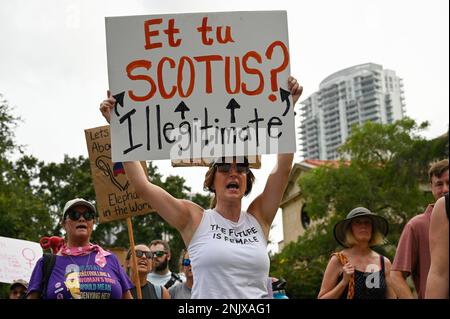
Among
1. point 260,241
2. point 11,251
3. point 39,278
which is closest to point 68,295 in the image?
point 39,278

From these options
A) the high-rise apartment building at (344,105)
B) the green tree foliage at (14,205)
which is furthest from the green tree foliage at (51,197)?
the high-rise apartment building at (344,105)

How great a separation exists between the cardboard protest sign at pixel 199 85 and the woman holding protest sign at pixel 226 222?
0.10 m

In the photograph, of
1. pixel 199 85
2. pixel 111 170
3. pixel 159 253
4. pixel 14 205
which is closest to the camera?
pixel 199 85

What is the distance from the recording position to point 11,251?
28.2ft

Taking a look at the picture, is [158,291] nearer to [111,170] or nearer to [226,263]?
[111,170]

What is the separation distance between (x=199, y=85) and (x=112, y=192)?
2248mm

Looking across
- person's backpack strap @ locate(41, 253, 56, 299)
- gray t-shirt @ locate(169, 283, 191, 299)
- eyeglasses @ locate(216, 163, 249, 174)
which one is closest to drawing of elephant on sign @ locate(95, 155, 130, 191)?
gray t-shirt @ locate(169, 283, 191, 299)

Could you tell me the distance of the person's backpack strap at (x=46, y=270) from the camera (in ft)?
16.3

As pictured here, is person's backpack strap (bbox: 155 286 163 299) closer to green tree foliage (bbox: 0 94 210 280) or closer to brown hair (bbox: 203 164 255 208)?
brown hair (bbox: 203 164 255 208)

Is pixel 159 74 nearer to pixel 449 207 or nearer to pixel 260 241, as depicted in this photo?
pixel 260 241

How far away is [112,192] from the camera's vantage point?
21.1ft

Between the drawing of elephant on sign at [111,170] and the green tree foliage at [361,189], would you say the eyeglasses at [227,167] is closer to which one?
the drawing of elephant on sign at [111,170]

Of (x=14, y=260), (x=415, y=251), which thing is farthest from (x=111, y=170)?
(x=14, y=260)

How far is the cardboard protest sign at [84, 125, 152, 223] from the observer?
20.9 ft
